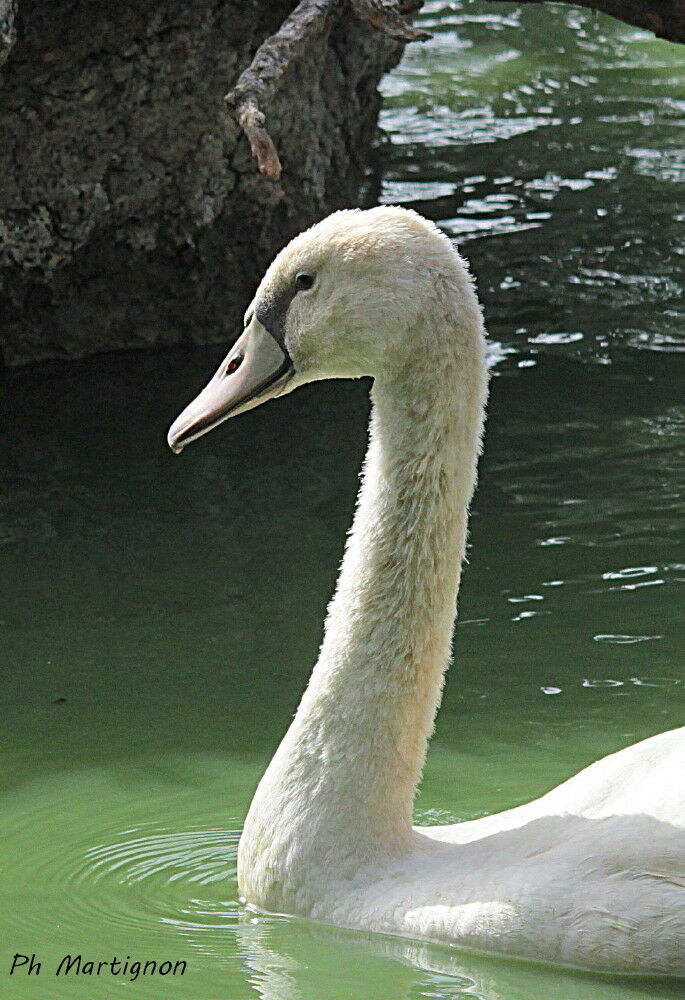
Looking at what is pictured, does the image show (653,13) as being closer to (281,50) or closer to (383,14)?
(383,14)

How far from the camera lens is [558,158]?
37.8 ft

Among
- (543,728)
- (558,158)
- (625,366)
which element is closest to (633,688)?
(543,728)

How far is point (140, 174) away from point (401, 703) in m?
5.27

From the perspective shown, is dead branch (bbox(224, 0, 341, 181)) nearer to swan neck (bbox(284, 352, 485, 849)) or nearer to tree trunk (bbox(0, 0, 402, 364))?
swan neck (bbox(284, 352, 485, 849))

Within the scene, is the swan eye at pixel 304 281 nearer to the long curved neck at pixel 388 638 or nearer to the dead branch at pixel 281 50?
the long curved neck at pixel 388 638

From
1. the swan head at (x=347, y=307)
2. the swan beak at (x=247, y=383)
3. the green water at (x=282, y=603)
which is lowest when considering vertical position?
the green water at (x=282, y=603)

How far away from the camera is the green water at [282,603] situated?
386 cm

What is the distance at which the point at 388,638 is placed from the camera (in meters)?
4.01

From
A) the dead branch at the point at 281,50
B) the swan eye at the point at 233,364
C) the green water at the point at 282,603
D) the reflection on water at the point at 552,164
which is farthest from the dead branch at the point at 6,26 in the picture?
the reflection on water at the point at 552,164

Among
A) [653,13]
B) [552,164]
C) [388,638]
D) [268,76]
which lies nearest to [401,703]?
[388,638]

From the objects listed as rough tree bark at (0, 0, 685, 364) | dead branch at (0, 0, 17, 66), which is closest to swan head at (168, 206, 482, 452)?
dead branch at (0, 0, 17, 66)

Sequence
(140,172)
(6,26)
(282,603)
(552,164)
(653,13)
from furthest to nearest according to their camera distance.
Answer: (552,164), (140,172), (653,13), (6,26), (282,603)

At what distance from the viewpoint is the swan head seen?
3.77m

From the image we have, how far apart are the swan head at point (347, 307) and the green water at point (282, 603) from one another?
121cm
